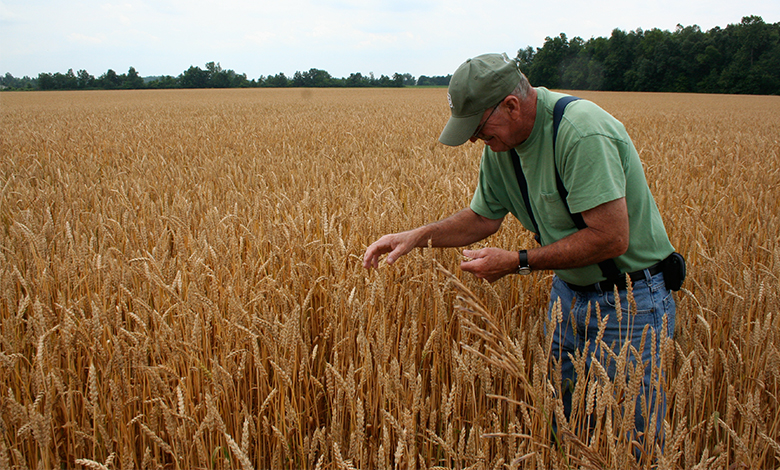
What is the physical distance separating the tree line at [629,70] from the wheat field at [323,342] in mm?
59538

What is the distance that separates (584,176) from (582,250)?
10.0 inches

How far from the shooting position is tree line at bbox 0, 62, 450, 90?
6332 cm

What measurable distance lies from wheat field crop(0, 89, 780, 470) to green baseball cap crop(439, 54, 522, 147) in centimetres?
60

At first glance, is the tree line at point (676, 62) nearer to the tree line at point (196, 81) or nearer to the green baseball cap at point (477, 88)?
the tree line at point (196, 81)

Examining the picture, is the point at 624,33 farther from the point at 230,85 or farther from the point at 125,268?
the point at 125,268

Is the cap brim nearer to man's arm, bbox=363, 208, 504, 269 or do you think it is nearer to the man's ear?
the man's ear

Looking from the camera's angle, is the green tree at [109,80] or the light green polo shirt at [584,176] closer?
the light green polo shirt at [584,176]

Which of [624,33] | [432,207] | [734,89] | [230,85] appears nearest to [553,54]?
[624,33]

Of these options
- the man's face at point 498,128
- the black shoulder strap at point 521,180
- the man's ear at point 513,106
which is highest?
the man's ear at point 513,106

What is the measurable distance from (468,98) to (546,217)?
22.0 inches

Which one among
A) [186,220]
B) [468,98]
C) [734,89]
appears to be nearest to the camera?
[468,98]

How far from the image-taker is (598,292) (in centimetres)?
186

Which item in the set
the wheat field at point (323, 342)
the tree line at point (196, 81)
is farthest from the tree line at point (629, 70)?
the wheat field at point (323, 342)

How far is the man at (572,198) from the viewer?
62.3 inches
